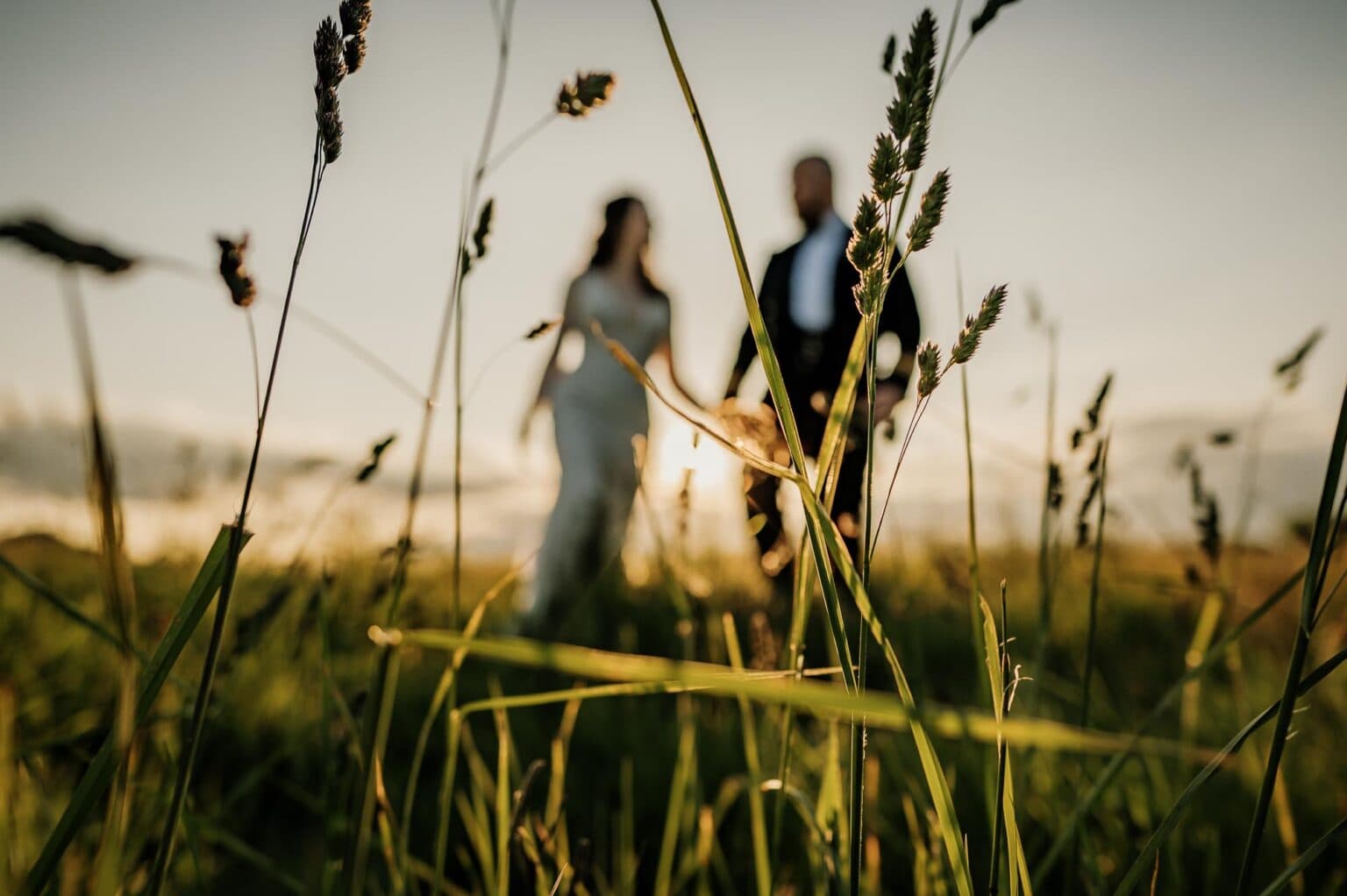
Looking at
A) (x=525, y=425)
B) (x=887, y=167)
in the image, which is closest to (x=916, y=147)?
(x=887, y=167)

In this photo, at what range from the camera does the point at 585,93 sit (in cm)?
48

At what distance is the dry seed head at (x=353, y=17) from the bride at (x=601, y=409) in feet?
15.8

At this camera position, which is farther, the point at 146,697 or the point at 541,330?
the point at 541,330

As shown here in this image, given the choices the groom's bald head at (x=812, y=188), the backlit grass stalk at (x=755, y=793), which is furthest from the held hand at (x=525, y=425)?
the backlit grass stalk at (x=755, y=793)

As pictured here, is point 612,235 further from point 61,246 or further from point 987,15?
point 61,246

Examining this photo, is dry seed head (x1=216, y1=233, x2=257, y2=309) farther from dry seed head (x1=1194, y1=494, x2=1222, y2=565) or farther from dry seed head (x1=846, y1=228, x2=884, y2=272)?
dry seed head (x1=1194, y1=494, x2=1222, y2=565)

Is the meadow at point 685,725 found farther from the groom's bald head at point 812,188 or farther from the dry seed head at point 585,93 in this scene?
the groom's bald head at point 812,188

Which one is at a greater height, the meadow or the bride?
the bride

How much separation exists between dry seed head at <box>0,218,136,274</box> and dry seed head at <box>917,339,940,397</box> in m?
0.38

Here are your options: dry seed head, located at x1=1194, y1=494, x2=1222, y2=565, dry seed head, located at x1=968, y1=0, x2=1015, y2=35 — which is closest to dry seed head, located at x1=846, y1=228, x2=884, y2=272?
dry seed head, located at x1=968, y1=0, x2=1015, y2=35

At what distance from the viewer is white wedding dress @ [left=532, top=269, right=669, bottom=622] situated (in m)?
5.29

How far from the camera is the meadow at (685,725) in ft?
1.26

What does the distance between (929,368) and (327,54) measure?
1.19 feet

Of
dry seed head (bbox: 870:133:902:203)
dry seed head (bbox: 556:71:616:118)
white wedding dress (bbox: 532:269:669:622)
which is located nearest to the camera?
dry seed head (bbox: 870:133:902:203)
